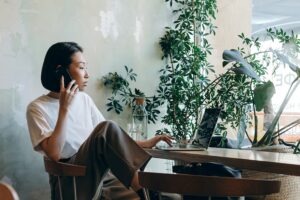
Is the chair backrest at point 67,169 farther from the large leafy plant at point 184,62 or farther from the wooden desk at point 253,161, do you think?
the large leafy plant at point 184,62

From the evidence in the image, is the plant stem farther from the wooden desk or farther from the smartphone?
the smartphone

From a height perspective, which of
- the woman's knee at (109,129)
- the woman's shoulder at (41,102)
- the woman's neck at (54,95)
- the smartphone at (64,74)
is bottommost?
the woman's knee at (109,129)

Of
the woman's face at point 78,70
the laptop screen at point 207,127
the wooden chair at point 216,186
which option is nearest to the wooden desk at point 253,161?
the wooden chair at point 216,186

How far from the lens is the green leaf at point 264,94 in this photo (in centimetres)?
233

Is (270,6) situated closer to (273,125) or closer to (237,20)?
(237,20)

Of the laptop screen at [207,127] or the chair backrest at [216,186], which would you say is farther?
the laptop screen at [207,127]

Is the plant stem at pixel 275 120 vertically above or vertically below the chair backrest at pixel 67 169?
above

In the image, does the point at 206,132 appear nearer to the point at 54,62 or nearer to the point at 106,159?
the point at 106,159

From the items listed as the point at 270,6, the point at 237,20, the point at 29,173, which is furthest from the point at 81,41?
the point at 270,6

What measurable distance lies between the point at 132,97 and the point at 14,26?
93cm

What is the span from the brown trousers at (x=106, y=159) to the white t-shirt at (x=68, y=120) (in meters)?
0.29

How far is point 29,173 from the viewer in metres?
2.59

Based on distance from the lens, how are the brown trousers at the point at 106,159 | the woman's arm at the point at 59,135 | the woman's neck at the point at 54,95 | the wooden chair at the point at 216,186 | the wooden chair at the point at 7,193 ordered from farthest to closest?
the woman's neck at the point at 54,95 < the woman's arm at the point at 59,135 < the brown trousers at the point at 106,159 < the wooden chair at the point at 216,186 < the wooden chair at the point at 7,193

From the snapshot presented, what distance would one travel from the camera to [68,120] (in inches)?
95.7
